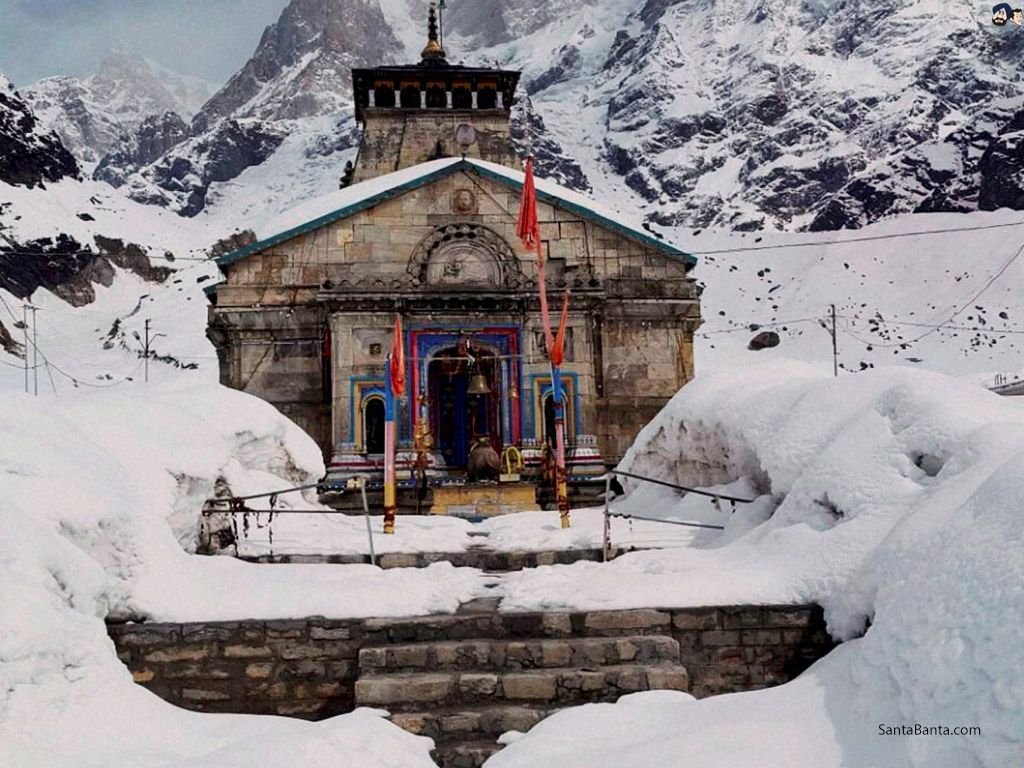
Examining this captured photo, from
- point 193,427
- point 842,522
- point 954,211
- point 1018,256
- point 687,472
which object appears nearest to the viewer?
point 842,522

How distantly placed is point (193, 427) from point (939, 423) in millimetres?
7943

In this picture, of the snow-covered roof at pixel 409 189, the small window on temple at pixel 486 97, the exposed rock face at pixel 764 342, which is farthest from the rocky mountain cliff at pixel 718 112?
the snow-covered roof at pixel 409 189

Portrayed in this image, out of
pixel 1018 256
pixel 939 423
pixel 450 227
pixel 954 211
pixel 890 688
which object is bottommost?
pixel 890 688

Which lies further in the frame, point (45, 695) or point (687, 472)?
point (687, 472)

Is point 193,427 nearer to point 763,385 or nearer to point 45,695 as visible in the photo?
point 45,695

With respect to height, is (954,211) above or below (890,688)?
above

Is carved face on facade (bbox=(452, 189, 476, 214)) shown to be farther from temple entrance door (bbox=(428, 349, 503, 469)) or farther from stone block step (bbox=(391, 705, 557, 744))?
stone block step (bbox=(391, 705, 557, 744))

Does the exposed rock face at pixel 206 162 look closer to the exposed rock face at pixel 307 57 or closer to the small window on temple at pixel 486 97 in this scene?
the exposed rock face at pixel 307 57

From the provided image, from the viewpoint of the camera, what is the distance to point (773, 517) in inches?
396

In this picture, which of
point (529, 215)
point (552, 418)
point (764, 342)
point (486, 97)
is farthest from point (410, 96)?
point (764, 342)

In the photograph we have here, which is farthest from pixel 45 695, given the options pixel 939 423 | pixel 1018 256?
pixel 1018 256

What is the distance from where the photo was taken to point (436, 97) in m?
31.3

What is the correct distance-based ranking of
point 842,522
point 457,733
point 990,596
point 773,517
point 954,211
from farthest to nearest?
point 954,211, point 773,517, point 842,522, point 457,733, point 990,596

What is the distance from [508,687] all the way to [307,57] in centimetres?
18442
